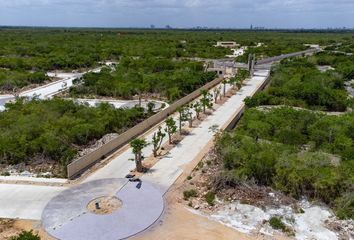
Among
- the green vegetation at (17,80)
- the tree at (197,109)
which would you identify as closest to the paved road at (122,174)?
the tree at (197,109)

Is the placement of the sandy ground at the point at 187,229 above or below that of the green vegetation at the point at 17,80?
below

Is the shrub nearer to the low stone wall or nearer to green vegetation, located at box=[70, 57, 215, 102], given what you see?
the low stone wall

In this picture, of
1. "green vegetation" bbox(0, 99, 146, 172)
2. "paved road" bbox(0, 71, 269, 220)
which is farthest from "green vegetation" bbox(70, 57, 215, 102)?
"paved road" bbox(0, 71, 269, 220)

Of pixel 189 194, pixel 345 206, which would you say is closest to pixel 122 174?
pixel 189 194

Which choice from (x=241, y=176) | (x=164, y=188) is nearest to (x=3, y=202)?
(x=164, y=188)

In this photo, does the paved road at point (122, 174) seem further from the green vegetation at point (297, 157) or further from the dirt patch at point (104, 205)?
the green vegetation at point (297, 157)

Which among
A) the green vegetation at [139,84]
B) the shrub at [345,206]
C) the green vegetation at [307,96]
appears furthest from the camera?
the green vegetation at [139,84]

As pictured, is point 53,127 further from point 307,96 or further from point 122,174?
point 307,96
